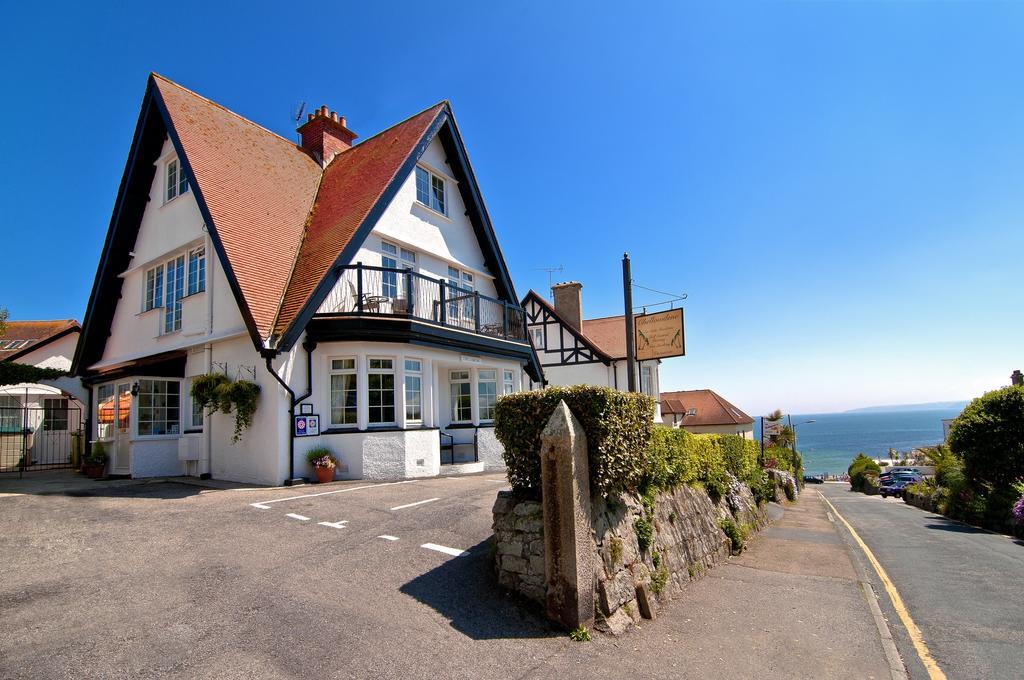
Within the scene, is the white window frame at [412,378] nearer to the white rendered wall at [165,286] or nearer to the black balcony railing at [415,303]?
the black balcony railing at [415,303]

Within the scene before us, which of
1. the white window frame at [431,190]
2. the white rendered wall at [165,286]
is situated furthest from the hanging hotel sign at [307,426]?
the white window frame at [431,190]

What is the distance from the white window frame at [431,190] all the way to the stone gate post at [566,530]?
41.4 feet

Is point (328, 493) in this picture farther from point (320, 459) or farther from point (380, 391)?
point (380, 391)

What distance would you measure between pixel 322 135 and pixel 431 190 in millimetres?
5271

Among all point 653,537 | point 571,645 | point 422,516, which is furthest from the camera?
point 422,516

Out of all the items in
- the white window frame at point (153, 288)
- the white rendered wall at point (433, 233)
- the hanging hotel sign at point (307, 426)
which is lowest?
the hanging hotel sign at point (307, 426)

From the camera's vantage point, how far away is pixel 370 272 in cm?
1476

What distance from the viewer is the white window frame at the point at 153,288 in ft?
52.9

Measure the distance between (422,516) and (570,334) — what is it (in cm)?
1985

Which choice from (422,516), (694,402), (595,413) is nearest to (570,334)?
(422,516)

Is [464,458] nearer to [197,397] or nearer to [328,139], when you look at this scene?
[197,397]

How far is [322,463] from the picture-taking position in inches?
494

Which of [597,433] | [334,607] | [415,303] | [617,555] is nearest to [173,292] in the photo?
[415,303]

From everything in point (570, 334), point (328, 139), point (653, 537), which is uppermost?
point (328, 139)
